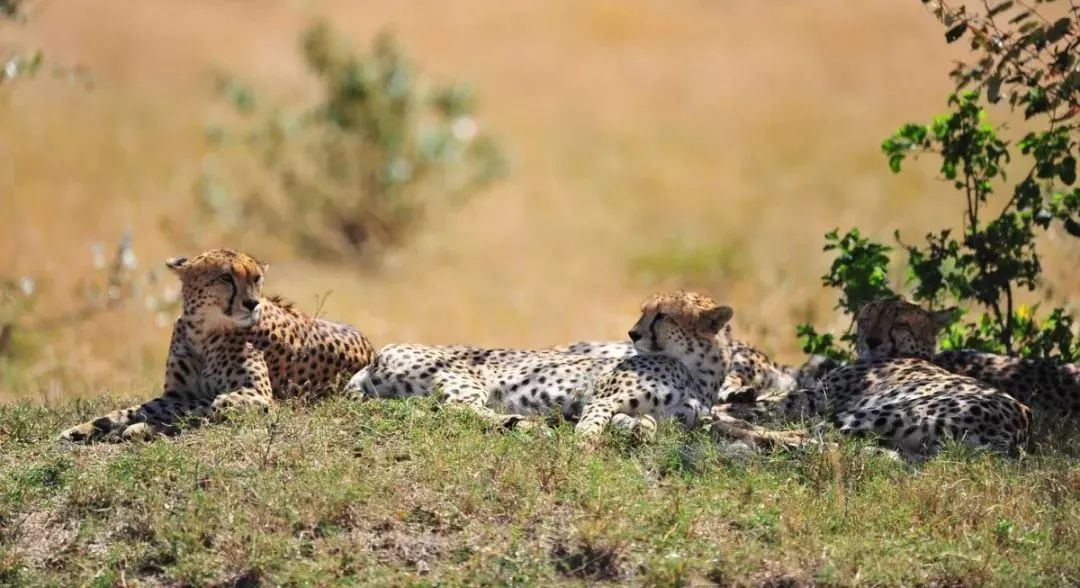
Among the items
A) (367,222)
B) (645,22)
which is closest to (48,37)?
(367,222)

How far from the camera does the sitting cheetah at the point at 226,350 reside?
749cm

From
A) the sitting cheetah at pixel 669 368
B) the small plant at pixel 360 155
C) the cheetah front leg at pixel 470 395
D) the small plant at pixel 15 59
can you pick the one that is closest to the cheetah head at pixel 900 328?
the sitting cheetah at pixel 669 368

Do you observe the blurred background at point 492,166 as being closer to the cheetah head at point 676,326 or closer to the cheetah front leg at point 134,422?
the cheetah head at point 676,326

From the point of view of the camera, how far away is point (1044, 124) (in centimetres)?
1919

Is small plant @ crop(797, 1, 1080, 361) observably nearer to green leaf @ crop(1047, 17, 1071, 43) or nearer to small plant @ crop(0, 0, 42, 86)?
green leaf @ crop(1047, 17, 1071, 43)

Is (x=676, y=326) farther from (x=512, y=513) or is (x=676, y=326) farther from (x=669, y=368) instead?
(x=512, y=513)

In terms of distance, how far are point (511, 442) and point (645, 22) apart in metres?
19.7

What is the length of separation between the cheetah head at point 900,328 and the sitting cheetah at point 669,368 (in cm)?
82

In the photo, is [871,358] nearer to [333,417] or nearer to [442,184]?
[333,417]

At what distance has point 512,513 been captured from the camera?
5957 millimetres

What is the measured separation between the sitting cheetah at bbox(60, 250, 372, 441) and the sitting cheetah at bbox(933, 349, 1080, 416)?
3.25 meters

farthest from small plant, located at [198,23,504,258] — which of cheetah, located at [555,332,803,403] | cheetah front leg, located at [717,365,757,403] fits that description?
cheetah front leg, located at [717,365,757,403]

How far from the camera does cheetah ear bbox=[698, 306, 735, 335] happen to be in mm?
7977

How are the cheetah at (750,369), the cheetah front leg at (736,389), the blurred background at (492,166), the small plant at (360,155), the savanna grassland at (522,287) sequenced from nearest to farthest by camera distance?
the savanna grassland at (522,287) < the cheetah front leg at (736,389) < the cheetah at (750,369) < the blurred background at (492,166) < the small plant at (360,155)
